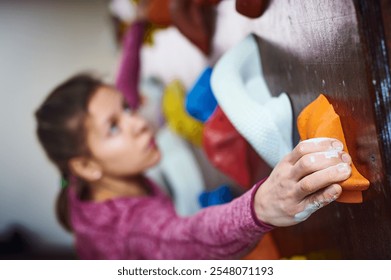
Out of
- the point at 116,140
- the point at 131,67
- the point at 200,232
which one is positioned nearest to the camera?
the point at 200,232

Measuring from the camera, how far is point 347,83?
0.30 meters

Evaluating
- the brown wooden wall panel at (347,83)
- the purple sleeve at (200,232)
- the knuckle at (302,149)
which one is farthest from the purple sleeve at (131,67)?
the knuckle at (302,149)

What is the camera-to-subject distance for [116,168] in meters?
0.65

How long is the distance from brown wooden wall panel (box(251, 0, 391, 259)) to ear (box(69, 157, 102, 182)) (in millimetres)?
320

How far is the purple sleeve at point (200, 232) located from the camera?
382 mm

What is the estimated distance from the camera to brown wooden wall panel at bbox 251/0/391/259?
0.27 meters

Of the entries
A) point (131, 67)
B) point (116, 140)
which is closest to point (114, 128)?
point (116, 140)

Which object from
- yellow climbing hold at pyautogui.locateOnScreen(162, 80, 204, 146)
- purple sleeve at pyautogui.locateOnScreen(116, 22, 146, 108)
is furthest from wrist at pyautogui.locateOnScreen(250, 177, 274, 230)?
purple sleeve at pyautogui.locateOnScreen(116, 22, 146, 108)

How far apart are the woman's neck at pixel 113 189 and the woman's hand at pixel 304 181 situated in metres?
0.35

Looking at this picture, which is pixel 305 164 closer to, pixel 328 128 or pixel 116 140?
pixel 328 128

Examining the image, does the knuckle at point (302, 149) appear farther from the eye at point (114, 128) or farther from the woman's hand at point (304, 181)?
the eye at point (114, 128)

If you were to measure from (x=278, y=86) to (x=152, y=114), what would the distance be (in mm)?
421

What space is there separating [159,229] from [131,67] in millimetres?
327

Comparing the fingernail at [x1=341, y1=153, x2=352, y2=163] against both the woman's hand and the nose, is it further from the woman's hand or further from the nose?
the nose
